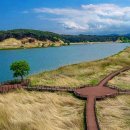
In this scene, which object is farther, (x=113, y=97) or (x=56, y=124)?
(x=113, y=97)

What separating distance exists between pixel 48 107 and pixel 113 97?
8.54 metres

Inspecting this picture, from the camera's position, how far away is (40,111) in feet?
90.3

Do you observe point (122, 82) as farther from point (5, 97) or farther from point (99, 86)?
point (5, 97)

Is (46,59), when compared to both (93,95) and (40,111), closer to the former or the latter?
(93,95)

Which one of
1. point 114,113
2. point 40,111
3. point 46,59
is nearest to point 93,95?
point 114,113

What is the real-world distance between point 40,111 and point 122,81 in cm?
2135

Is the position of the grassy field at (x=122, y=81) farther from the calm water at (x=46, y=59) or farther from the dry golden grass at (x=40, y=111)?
the calm water at (x=46, y=59)

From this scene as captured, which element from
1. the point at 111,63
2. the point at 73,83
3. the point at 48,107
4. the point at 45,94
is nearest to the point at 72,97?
the point at 45,94

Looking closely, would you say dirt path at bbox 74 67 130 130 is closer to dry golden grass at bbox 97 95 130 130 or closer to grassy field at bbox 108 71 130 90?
dry golden grass at bbox 97 95 130 130

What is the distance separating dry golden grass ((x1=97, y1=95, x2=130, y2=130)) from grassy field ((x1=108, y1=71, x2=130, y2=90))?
7.33 metres

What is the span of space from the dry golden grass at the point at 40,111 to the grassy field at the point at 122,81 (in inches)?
382

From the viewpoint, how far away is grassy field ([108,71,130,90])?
41828 mm

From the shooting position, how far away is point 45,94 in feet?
114

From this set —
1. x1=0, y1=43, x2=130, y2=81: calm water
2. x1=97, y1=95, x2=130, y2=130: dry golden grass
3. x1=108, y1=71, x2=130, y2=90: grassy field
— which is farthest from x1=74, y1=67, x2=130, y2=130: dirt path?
x1=0, y1=43, x2=130, y2=81: calm water
